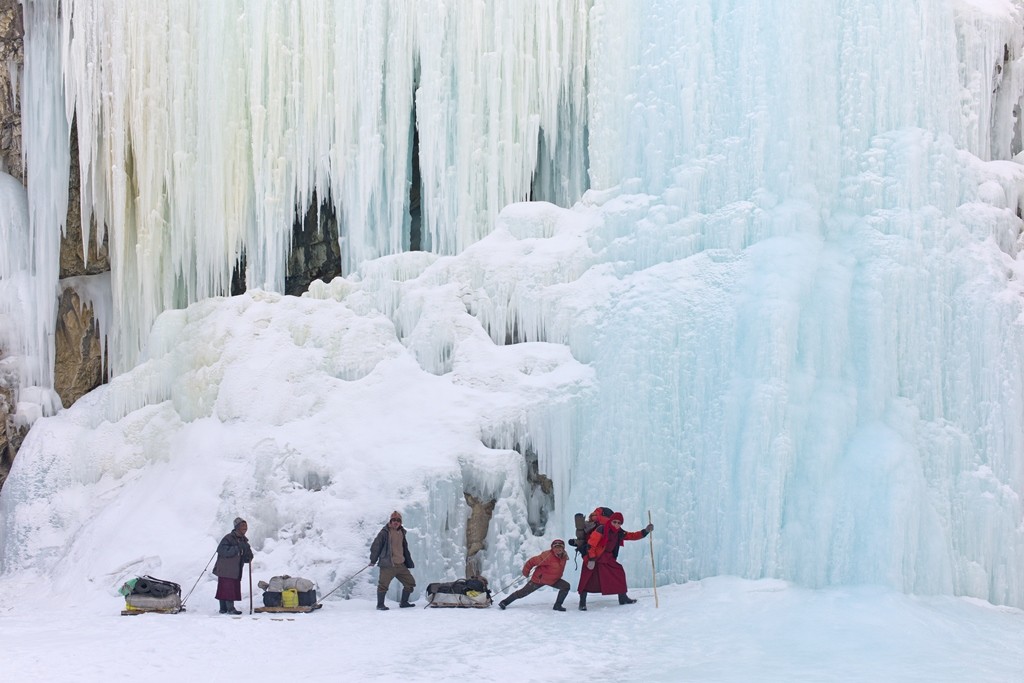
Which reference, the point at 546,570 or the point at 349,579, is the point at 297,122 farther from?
the point at 546,570

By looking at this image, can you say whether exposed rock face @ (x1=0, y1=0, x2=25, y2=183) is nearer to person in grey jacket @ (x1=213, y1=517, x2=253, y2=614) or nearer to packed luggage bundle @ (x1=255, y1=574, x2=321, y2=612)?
person in grey jacket @ (x1=213, y1=517, x2=253, y2=614)

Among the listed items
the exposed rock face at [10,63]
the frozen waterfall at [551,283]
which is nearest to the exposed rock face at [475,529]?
the frozen waterfall at [551,283]

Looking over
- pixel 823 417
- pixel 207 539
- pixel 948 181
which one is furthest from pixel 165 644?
pixel 948 181

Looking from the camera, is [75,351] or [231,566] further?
[75,351]

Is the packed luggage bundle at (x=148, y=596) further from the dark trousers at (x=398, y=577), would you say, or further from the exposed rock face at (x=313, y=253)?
the exposed rock face at (x=313, y=253)

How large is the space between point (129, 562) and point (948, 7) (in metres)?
9.31

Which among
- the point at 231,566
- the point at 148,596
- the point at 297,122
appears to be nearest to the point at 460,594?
the point at 231,566

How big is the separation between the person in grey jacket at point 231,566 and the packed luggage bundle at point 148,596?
40 centimetres

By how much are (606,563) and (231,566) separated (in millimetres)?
3151

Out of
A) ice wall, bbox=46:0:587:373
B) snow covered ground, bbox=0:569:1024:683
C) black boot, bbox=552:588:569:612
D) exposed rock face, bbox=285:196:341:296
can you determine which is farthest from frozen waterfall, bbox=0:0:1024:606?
black boot, bbox=552:588:569:612

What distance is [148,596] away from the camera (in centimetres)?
1039

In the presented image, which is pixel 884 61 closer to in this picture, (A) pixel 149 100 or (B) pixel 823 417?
(B) pixel 823 417

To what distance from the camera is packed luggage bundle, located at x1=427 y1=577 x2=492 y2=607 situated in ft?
34.1

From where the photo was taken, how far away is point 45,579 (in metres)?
12.1
